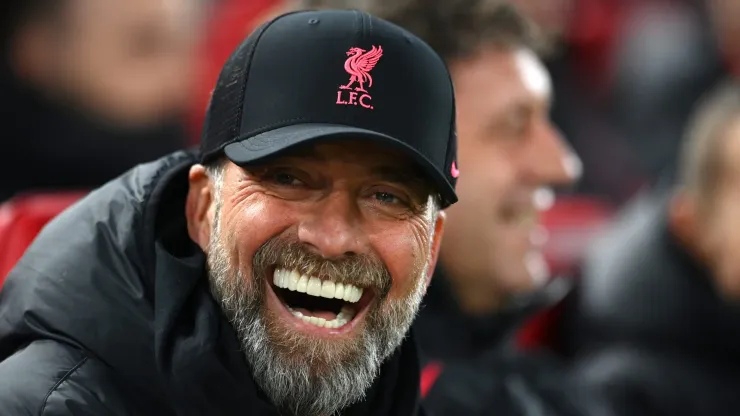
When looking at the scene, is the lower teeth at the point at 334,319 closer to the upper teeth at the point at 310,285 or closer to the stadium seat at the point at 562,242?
the upper teeth at the point at 310,285

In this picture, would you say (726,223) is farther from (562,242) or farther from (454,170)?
(454,170)

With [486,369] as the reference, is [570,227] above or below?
below

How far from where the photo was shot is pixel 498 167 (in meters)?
3.01

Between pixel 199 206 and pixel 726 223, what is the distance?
213 centimetres

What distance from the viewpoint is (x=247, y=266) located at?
187 centimetres

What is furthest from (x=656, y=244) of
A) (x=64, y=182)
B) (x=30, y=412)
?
(x=30, y=412)

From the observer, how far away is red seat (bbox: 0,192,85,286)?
2.50m

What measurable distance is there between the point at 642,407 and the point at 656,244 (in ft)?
1.82

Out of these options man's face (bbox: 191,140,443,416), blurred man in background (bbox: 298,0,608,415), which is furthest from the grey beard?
blurred man in background (bbox: 298,0,608,415)

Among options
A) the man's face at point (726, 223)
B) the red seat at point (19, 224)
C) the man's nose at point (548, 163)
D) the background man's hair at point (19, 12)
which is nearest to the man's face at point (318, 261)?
the red seat at point (19, 224)

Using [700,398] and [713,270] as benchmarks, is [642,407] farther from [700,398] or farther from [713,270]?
[713,270]

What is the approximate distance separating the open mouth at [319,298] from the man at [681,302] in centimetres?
179

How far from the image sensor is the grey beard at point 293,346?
1.86m

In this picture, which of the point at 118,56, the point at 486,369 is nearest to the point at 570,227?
the point at 486,369
